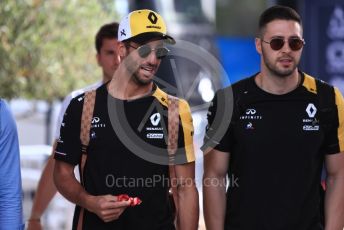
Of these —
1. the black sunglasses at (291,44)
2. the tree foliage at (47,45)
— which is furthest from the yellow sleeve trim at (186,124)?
the tree foliage at (47,45)

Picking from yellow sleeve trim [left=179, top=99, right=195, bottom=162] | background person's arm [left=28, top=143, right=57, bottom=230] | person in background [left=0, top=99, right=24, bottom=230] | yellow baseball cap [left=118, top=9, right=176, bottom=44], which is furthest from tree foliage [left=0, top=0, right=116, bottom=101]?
person in background [left=0, top=99, right=24, bottom=230]

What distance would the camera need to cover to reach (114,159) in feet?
16.2

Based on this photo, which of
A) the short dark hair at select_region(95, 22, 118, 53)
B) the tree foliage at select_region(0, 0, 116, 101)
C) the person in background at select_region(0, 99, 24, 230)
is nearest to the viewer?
the person in background at select_region(0, 99, 24, 230)

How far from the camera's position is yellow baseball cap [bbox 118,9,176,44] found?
16.6ft

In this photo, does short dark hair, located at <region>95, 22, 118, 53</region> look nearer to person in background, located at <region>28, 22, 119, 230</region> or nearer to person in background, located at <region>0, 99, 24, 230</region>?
person in background, located at <region>28, 22, 119, 230</region>

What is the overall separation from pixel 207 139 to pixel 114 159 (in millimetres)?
645

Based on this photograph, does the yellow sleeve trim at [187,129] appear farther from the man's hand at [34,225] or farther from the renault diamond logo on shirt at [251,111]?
the man's hand at [34,225]

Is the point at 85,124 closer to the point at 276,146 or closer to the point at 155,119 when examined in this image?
the point at 155,119

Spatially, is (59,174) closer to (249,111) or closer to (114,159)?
(114,159)

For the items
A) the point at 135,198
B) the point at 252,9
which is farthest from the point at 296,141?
the point at 252,9

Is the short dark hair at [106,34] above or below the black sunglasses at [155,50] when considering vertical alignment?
above

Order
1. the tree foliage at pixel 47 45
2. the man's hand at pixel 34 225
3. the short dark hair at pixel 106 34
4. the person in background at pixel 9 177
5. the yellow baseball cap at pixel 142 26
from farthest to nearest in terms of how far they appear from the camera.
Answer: the tree foliage at pixel 47 45 → the short dark hair at pixel 106 34 → the man's hand at pixel 34 225 → the yellow baseball cap at pixel 142 26 → the person in background at pixel 9 177

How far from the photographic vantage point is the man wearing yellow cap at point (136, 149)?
4938mm

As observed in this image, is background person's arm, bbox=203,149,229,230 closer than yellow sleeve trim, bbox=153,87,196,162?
No
